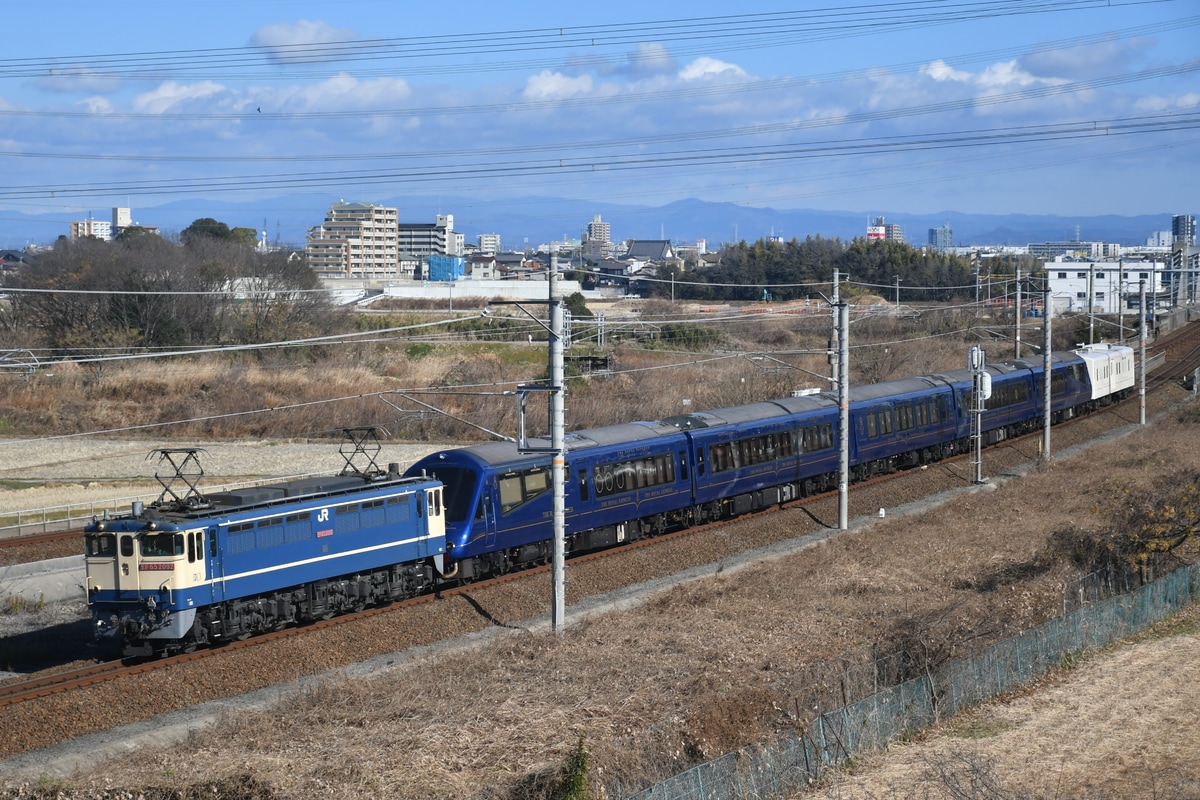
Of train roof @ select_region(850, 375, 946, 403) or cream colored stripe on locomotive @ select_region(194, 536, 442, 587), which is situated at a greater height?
train roof @ select_region(850, 375, 946, 403)

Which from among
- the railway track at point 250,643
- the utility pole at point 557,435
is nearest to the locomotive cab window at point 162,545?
the railway track at point 250,643

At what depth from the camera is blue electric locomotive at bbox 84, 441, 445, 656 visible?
1912 centimetres

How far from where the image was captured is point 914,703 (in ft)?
49.1

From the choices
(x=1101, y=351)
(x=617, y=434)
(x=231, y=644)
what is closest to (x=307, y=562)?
(x=231, y=644)

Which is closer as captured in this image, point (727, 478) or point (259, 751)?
point (259, 751)

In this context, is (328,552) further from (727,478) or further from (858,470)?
(858,470)

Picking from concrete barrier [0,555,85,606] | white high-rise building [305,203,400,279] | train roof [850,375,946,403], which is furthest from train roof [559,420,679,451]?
white high-rise building [305,203,400,279]

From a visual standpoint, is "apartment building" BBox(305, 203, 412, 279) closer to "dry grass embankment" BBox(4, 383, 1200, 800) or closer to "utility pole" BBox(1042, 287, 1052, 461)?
"utility pole" BBox(1042, 287, 1052, 461)

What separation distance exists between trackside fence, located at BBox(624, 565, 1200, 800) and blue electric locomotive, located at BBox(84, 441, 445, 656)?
9.58 meters

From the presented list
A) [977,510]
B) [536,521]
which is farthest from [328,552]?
[977,510]

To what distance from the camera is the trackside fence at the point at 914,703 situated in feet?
40.2

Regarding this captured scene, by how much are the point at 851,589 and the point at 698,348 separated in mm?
46728

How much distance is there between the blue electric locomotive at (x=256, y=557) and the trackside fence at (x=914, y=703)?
958 cm

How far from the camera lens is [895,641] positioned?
696 inches
